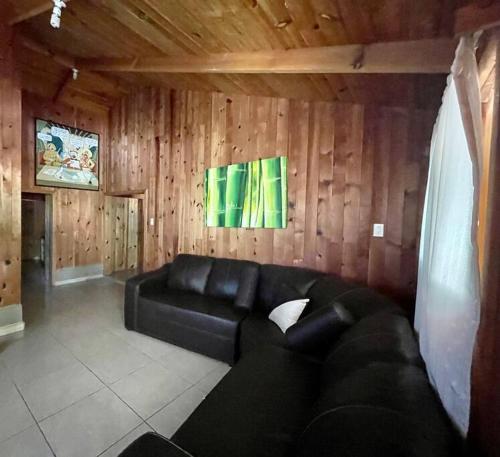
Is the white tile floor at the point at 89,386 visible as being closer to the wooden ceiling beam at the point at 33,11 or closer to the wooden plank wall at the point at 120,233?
the wooden plank wall at the point at 120,233

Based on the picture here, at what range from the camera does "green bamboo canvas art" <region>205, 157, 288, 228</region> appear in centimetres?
286

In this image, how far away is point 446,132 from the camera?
1.22 meters

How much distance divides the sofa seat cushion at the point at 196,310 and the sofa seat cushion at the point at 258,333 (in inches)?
3.4

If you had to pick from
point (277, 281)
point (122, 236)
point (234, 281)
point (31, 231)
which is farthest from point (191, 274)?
point (31, 231)

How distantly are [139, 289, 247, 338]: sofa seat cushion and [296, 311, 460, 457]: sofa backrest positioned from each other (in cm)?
121

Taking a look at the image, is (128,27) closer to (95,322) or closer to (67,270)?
(95,322)

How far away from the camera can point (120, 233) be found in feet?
17.9

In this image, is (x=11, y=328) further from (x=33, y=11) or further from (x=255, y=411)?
(x=33, y=11)

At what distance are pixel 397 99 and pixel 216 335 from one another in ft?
8.42

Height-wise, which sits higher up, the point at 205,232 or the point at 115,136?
the point at 115,136

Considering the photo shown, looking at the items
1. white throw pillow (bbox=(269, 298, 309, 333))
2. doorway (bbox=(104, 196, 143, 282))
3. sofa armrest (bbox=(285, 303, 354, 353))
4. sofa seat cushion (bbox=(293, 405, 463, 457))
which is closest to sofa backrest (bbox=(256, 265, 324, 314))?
white throw pillow (bbox=(269, 298, 309, 333))

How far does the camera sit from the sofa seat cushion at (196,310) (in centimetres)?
220

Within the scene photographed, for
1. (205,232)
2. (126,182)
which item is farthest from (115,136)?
(205,232)

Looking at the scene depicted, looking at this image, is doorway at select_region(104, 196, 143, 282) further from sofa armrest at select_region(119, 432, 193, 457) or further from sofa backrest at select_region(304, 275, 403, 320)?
sofa armrest at select_region(119, 432, 193, 457)
